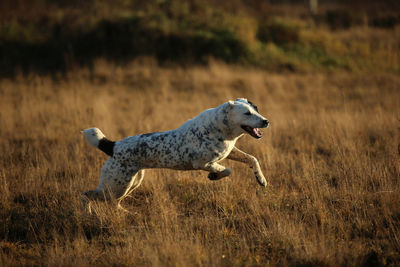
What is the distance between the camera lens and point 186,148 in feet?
18.0

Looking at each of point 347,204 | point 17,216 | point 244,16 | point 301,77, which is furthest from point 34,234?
point 244,16

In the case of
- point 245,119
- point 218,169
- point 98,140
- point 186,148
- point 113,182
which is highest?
point 245,119

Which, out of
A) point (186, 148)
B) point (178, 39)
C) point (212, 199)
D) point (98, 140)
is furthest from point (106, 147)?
point (178, 39)

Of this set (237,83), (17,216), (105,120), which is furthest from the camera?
(237,83)

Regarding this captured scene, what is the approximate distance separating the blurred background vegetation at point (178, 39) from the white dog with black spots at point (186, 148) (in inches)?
507

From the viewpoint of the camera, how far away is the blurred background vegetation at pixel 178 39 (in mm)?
18141

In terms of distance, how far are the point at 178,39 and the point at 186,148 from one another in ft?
48.3

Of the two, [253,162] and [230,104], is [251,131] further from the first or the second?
[253,162]

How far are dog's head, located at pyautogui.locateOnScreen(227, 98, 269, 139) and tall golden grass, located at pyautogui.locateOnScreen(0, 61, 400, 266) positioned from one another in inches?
49.2

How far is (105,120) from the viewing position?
1073 centimetres

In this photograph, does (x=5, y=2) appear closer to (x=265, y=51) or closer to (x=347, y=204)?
(x=265, y=51)

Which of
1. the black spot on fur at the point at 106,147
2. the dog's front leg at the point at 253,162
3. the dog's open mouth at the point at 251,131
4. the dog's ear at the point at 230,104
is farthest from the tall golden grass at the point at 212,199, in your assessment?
the dog's ear at the point at 230,104

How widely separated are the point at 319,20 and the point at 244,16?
230 inches

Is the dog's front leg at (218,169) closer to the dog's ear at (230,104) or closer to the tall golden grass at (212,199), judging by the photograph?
the tall golden grass at (212,199)
